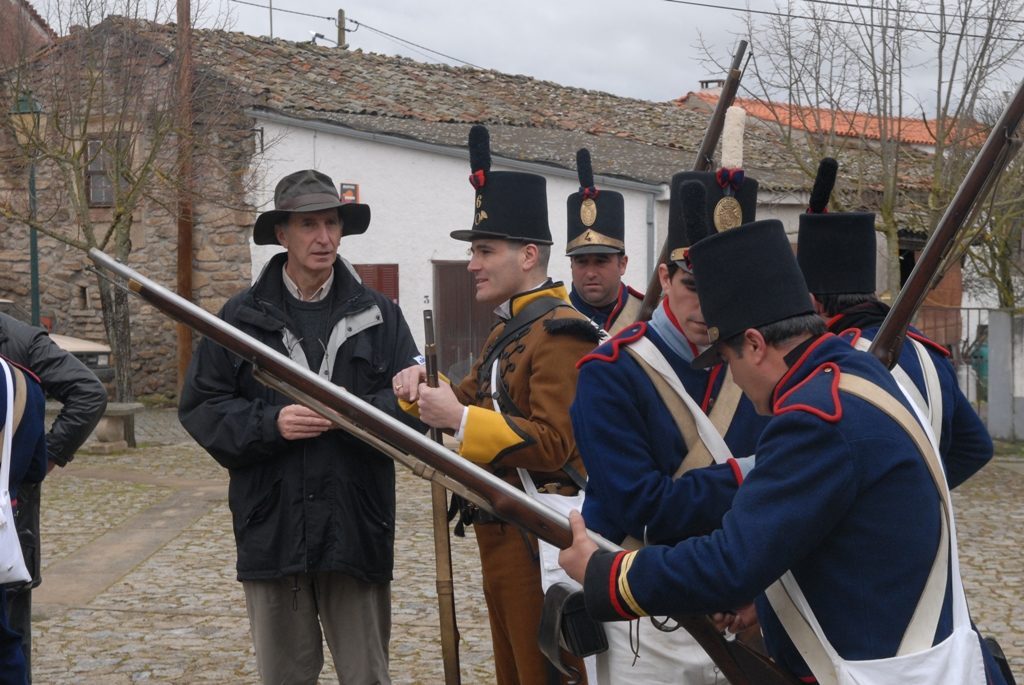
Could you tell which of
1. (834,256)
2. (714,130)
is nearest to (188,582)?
(714,130)

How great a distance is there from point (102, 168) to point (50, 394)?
15.0 meters

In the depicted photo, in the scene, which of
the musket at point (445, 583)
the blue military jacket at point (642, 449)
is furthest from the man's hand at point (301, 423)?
the blue military jacket at point (642, 449)

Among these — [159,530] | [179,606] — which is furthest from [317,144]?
[179,606]

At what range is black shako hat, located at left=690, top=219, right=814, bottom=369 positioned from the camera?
2.60 metres

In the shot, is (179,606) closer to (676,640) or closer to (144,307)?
(676,640)

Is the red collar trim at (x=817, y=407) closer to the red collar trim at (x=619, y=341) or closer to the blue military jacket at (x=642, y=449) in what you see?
the blue military jacket at (x=642, y=449)

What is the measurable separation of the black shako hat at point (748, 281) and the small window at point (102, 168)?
568 inches

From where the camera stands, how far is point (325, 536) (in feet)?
13.9

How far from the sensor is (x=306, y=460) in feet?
14.0

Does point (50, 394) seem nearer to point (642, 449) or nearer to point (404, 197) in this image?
point (642, 449)

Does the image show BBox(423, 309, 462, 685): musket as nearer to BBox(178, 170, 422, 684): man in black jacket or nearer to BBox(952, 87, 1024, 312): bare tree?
BBox(178, 170, 422, 684): man in black jacket

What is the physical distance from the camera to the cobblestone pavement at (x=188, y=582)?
660 centimetres

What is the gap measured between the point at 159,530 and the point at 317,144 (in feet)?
33.9

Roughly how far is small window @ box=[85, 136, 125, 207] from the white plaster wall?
248cm
